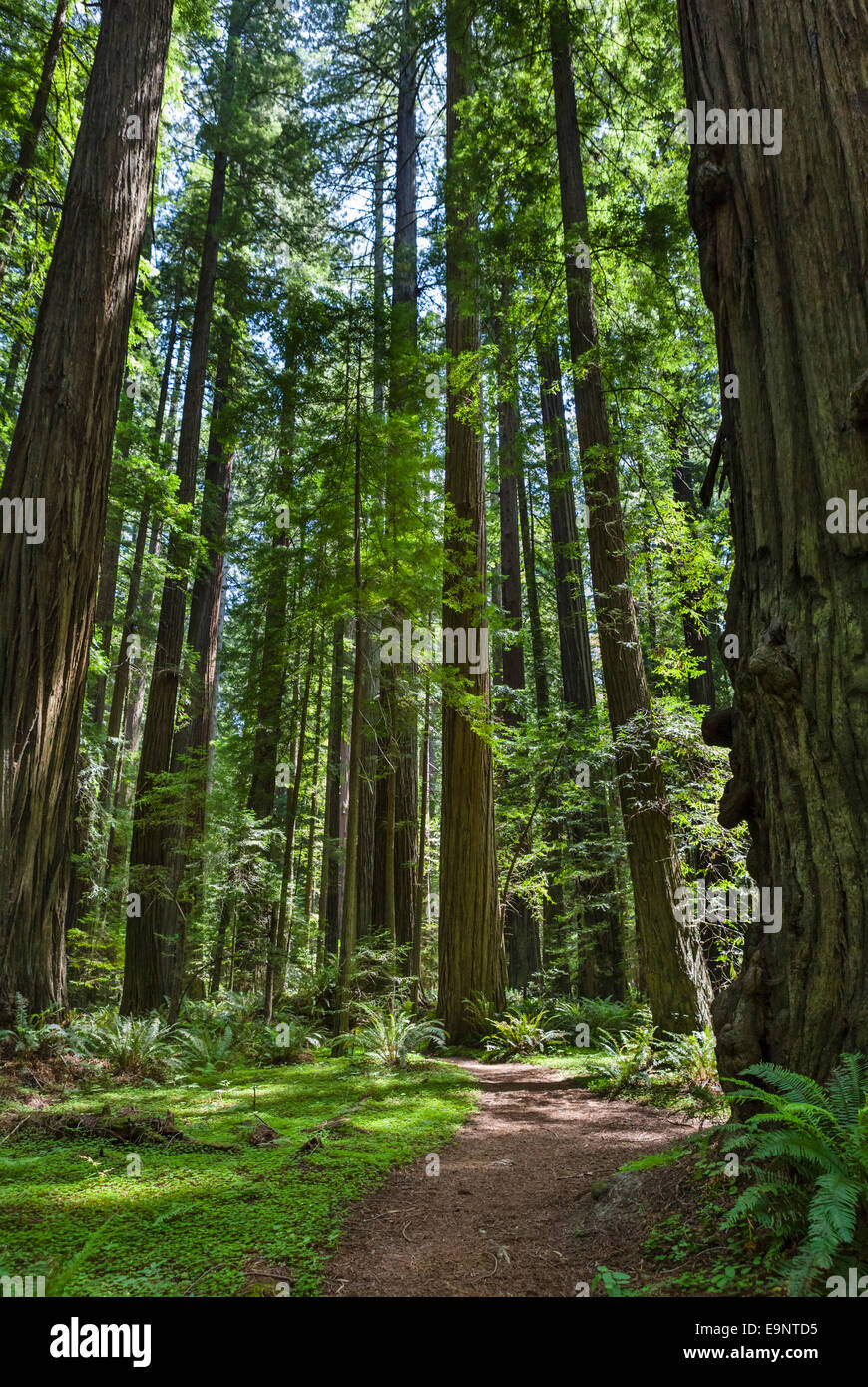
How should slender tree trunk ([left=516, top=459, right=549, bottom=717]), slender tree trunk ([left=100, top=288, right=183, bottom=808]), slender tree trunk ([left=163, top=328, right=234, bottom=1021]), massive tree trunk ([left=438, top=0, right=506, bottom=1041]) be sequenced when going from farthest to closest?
1. slender tree trunk ([left=516, top=459, right=549, bottom=717])
2. slender tree trunk ([left=100, top=288, right=183, bottom=808])
3. slender tree trunk ([left=163, top=328, right=234, bottom=1021])
4. massive tree trunk ([left=438, top=0, right=506, bottom=1041])

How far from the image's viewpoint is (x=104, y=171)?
6.67m

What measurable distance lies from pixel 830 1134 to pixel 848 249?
10.8 feet

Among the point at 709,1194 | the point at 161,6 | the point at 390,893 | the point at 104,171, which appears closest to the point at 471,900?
the point at 390,893

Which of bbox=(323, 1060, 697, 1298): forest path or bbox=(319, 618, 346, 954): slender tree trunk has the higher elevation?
bbox=(319, 618, 346, 954): slender tree trunk

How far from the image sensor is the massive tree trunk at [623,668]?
715cm

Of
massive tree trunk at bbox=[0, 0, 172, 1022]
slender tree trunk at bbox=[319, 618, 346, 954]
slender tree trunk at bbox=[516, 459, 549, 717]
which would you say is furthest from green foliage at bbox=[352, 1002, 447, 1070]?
slender tree trunk at bbox=[516, 459, 549, 717]

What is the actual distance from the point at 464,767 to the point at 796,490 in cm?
631

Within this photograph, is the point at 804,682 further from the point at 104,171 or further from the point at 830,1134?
the point at 104,171

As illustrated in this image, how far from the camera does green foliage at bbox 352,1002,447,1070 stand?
7129 mm

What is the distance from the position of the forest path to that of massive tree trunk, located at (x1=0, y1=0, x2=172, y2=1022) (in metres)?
3.69

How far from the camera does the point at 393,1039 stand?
726 cm

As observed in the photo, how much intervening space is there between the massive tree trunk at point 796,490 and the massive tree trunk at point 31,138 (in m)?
8.25

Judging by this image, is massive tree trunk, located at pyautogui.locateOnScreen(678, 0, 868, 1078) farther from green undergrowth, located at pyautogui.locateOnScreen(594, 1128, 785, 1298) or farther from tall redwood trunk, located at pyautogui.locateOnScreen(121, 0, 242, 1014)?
tall redwood trunk, located at pyautogui.locateOnScreen(121, 0, 242, 1014)

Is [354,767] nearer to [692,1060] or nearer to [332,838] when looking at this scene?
[692,1060]
